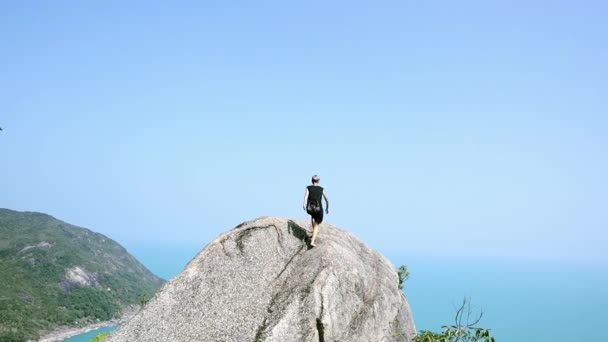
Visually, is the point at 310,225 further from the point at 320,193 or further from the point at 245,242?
the point at 245,242

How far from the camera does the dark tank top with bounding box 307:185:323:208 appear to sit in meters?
21.9

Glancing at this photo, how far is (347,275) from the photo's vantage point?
64.4ft

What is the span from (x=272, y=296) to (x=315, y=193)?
5.05 meters

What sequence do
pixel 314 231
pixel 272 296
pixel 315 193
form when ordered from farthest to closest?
pixel 315 193, pixel 314 231, pixel 272 296

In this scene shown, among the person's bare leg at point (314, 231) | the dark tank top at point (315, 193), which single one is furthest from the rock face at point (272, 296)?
the dark tank top at point (315, 193)

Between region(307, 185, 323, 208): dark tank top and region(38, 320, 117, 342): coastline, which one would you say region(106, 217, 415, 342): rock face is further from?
region(38, 320, 117, 342): coastline

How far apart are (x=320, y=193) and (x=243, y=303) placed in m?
5.92

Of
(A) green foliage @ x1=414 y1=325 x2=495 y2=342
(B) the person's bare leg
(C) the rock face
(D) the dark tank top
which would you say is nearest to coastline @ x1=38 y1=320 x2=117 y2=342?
(C) the rock face

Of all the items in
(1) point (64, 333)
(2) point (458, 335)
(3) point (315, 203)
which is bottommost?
(1) point (64, 333)

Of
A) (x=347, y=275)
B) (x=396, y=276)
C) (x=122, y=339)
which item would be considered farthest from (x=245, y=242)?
(x=396, y=276)

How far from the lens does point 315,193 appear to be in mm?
21938

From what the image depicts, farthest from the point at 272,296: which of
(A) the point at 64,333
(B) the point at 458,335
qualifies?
(A) the point at 64,333

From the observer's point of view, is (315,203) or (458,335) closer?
(458,335)

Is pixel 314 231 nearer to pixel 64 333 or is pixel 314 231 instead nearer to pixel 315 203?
pixel 315 203
